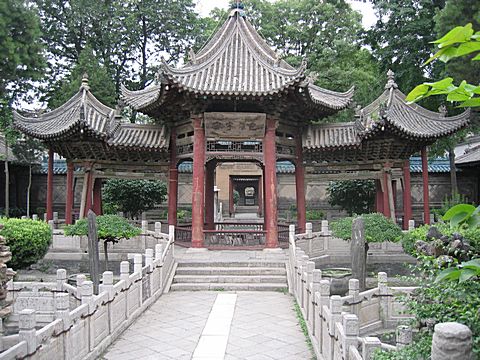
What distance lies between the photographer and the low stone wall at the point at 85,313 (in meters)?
4.75

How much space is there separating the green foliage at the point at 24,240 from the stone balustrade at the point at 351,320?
19.5 ft

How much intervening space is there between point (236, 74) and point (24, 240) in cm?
768

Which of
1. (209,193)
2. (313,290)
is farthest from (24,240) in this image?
(209,193)

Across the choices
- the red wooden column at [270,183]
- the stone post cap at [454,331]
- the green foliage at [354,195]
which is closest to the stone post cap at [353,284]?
the stone post cap at [454,331]

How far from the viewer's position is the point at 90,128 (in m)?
14.2

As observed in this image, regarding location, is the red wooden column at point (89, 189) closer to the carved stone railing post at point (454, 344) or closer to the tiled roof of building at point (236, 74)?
the tiled roof of building at point (236, 74)

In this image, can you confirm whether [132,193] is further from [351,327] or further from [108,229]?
[351,327]

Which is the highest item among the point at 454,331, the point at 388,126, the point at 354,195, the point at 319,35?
the point at 319,35

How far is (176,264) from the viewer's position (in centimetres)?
1227

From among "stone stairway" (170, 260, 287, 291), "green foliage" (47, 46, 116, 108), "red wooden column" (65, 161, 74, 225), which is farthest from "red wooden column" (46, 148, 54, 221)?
"green foliage" (47, 46, 116, 108)

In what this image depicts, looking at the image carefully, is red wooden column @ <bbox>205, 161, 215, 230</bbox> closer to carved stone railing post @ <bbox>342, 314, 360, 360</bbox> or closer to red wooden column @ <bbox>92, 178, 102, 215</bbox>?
red wooden column @ <bbox>92, 178, 102, 215</bbox>

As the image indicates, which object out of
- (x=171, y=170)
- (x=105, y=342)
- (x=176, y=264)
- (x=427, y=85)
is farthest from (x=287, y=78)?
(x=427, y=85)

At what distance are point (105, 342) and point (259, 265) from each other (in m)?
5.94

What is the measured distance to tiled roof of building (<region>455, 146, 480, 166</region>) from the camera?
22383 millimetres
